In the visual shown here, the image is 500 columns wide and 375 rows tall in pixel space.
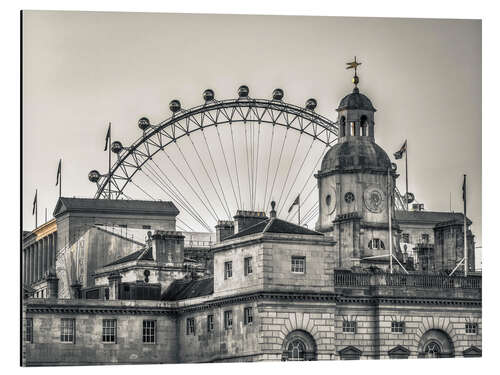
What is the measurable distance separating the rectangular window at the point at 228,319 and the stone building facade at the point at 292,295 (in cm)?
16

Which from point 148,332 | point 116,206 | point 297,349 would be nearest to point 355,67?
point 297,349

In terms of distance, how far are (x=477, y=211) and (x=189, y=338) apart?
16334 mm

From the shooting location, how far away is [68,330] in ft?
388

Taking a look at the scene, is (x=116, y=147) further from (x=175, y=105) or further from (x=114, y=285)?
(x=114, y=285)

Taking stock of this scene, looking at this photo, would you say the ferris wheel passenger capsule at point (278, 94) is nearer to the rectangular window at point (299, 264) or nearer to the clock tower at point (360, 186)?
the clock tower at point (360, 186)

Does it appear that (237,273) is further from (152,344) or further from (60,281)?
(60,281)

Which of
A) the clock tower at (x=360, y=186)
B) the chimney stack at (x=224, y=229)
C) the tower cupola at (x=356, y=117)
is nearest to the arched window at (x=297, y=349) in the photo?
the chimney stack at (x=224, y=229)

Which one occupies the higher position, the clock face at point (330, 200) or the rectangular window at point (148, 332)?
the clock face at point (330, 200)

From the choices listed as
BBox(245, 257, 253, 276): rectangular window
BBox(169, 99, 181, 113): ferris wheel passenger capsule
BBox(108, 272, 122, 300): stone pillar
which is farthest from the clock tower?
BBox(245, 257, 253, 276): rectangular window

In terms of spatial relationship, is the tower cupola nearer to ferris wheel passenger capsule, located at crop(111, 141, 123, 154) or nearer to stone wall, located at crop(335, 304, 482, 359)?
ferris wheel passenger capsule, located at crop(111, 141, 123, 154)

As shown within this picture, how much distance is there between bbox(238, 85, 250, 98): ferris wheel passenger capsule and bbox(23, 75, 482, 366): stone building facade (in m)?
6.14

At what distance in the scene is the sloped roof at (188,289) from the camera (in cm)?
11950

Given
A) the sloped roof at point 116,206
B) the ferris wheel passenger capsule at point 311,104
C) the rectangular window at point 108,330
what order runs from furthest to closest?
the sloped roof at point 116,206 < the ferris wheel passenger capsule at point 311,104 < the rectangular window at point 108,330

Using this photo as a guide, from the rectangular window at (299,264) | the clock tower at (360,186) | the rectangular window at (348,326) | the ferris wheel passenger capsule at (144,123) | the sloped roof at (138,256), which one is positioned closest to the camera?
the rectangular window at (299,264)
